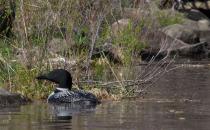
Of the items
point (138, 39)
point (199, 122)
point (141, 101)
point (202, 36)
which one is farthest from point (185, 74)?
point (202, 36)

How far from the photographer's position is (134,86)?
703 inches

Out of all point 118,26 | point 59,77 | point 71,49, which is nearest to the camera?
point 59,77

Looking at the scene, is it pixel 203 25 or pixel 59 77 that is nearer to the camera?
pixel 59 77

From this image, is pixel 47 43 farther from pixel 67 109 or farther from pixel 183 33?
pixel 183 33

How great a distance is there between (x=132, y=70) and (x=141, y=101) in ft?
3.95

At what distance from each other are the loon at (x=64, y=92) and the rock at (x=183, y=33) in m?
19.6

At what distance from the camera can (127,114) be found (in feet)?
48.1

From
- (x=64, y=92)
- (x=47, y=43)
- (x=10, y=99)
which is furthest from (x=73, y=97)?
(x=47, y=43)

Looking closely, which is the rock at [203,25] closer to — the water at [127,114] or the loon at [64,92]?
the water at [127,114]

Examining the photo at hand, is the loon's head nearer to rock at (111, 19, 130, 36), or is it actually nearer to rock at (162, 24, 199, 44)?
rock at (111, 19, 130, 36)

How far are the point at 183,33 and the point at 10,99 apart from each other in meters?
21.8

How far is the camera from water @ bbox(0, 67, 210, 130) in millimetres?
12898

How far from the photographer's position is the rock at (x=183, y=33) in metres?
36.8

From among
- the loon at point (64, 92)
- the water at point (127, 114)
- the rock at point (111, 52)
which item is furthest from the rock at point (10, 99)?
the rock at point (111, 52)
